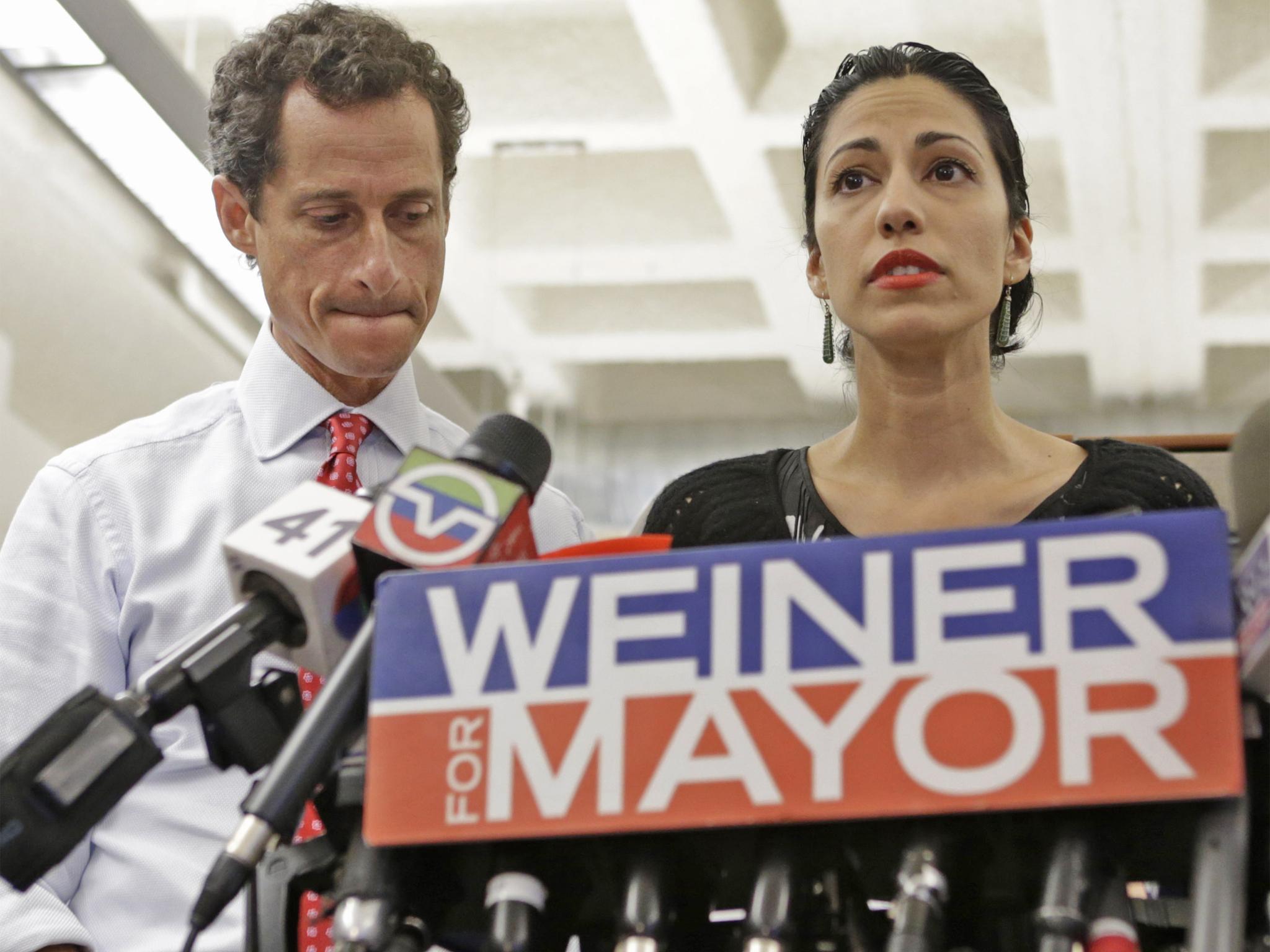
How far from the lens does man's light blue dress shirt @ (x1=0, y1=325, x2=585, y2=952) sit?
1172 millimetres

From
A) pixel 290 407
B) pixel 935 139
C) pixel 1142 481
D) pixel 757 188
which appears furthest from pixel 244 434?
pixel 757 188

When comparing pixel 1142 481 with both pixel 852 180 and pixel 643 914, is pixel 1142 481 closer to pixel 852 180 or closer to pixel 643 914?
pixel 852 180

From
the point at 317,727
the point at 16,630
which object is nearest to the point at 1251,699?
the point at 317,727

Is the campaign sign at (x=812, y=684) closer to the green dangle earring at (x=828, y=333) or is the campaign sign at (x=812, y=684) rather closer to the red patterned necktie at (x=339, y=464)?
the red patterned necktie at (x=339, y=464)

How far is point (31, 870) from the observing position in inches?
27.0

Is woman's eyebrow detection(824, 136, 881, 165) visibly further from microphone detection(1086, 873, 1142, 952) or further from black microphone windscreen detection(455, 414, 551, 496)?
microphone detection(1086, 873, 1142, 952)

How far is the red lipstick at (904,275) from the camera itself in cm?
125

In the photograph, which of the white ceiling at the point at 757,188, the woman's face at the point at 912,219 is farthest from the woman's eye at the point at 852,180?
the white ceiling at the point at 757,188

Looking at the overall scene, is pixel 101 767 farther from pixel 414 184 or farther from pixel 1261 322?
pixel 1261 322

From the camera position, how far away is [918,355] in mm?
1319

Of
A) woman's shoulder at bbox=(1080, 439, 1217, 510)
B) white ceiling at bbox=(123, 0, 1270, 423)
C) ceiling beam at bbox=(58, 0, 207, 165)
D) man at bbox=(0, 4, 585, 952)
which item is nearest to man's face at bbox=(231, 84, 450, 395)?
man at bbox=(0, 4, 585, 952)

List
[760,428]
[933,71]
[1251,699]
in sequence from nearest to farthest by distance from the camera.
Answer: [1251,699] < [933,71] < [760,428]

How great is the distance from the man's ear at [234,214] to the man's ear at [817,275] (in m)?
0.53

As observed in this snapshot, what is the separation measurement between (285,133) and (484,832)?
0.97 metres
